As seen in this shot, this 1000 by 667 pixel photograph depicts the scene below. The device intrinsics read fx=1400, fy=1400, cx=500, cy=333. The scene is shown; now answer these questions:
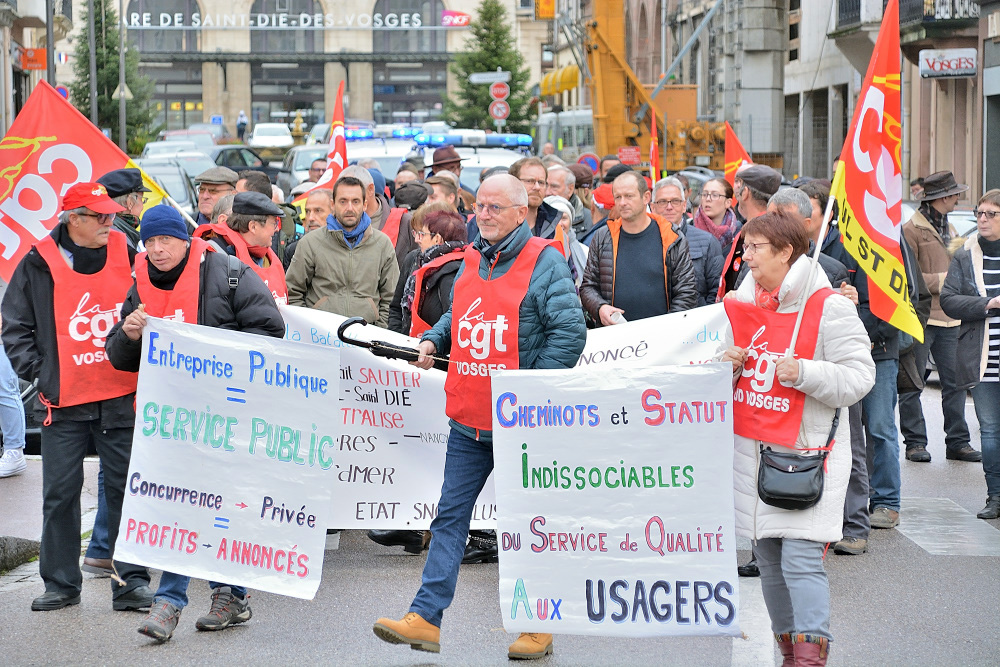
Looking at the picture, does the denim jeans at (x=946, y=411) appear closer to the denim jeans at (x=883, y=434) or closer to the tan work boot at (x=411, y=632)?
the denim jeans at (x=883, y=434)

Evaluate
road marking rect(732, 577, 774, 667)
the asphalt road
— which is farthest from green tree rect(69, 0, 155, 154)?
road marking rect(732, 577, 774, 667)

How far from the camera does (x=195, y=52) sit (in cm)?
8225

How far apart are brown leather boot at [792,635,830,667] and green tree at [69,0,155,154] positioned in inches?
1721

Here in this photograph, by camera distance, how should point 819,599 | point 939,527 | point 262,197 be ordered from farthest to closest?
point 939,527
point 262,197
point 819,599

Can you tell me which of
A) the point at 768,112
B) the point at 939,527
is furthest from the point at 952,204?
the point at 768,112

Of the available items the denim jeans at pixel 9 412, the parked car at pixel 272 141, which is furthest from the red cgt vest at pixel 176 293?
the parked car at pixel 272 141

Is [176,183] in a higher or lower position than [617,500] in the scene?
higher

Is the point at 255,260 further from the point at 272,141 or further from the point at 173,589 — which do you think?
the point at 272,141

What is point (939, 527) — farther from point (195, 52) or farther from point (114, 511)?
point (195, 52)

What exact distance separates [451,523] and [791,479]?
1.48 m

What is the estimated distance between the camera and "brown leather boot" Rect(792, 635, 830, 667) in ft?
17.0

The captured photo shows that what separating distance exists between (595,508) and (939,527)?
12.1 feet

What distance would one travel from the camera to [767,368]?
17.6 feet

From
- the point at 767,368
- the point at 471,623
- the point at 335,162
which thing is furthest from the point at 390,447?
the point at 335,162
